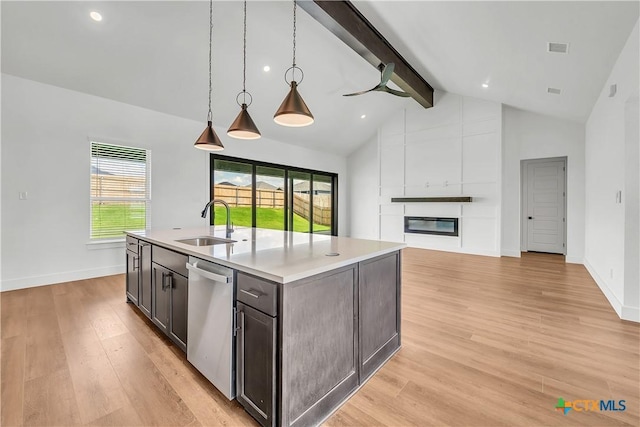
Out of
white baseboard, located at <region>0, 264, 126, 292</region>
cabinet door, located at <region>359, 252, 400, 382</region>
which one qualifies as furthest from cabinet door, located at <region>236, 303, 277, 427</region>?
white baseboard, located at <region>0, 264, 126, 292</region>

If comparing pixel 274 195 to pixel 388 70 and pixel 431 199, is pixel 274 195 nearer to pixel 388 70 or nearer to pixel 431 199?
pixel 431 199

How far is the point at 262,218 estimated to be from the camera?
22.6 ft

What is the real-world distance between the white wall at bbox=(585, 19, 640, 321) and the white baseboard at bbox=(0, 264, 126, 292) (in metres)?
6.81

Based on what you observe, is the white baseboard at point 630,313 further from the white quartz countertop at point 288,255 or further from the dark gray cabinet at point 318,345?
the dark gray cabinet at point 318,345

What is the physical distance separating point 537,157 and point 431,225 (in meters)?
2.73

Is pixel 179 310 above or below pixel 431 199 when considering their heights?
below

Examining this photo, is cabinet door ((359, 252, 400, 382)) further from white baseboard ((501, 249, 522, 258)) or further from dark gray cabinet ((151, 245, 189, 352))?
white baseboard ((501, 249, 522, 258))

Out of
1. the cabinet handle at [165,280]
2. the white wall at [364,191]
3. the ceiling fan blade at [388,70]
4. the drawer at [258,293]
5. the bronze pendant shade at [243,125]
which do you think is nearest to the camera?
the drawer at [258,293]

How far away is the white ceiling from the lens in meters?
2.99

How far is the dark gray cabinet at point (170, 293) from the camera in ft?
6.59

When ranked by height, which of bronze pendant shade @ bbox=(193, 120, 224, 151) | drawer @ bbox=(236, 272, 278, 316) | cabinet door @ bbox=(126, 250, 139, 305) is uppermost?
bronze pendant shade @ bbox=(193, 120, 224, 151)

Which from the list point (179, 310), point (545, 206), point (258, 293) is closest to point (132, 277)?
point (179, 310)

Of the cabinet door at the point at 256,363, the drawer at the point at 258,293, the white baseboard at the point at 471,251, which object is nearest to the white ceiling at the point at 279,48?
the white baseboard at the point at 471,251

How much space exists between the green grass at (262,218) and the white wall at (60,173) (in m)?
0.95
